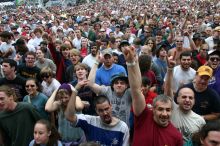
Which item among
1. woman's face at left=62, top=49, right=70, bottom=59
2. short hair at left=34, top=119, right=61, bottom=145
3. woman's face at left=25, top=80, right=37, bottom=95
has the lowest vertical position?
short hair at left=34, top=119, right=61, bottom=145

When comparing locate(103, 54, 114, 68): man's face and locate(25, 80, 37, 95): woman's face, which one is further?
locate(103, 54, 114, 68): man's face

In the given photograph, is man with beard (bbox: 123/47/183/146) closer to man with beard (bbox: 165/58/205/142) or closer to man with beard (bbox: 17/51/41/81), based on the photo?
man with beard (bbox: 165/58/205/142)

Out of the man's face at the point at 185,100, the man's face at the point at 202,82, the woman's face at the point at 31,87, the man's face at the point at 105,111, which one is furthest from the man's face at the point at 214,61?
the woman's face at the point at 31,87

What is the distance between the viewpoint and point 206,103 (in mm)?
4559

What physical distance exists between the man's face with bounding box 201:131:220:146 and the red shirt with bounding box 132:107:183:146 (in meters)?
0.47

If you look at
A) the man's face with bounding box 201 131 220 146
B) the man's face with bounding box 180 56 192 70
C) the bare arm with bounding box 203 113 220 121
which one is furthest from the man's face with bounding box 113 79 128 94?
the man's face with bounding box 201 131 220 146

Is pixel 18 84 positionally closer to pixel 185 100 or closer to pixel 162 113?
pixel 185 100

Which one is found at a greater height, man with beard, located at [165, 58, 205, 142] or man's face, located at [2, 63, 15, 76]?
man's face, located at [2, 63, 15, 76]

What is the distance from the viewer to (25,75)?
21.7 ft

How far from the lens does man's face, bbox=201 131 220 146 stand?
3154 mm

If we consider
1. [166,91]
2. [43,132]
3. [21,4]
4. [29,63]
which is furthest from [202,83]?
[21,4]

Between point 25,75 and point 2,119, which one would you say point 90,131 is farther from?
point 25,75

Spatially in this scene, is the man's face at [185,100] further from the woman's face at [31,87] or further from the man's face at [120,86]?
the woman's face at [31,87]

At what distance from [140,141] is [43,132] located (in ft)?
3.56
